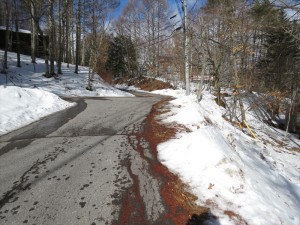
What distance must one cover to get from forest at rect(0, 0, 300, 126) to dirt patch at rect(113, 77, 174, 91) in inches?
58.9

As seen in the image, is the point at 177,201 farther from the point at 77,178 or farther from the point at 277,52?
the point at 277,52

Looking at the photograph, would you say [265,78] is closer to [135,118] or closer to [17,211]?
[135,118]

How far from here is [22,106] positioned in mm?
8297

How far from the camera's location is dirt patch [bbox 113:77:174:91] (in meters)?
29.6

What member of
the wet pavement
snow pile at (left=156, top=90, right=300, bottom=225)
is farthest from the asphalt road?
snow pile at (left=156, top=90, right=300, bottom=225)

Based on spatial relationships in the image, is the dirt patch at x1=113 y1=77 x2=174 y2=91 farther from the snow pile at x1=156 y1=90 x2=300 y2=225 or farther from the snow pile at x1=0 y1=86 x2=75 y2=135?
the snow pile at x1=156 y1=90 x2=300 y2=225

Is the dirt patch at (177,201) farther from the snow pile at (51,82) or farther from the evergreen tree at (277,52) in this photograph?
the snow pile at (51,82)

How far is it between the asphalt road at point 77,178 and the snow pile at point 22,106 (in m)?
0.82

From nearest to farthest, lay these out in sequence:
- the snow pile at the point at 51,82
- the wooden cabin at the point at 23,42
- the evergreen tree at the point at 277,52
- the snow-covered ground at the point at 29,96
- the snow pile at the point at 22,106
Result: the evergreen tree at the point at 277,52, the snow pile at the point at 22,106, the snow-covered ground at the point at 29,96, the snow pile at the point at 51,82, the wooden cabin at the point at 23,42

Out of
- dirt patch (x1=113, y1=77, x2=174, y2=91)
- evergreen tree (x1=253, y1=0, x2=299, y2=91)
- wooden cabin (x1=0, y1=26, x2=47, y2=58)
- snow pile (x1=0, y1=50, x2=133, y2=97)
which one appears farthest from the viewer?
wooden cabin (x1=0, y1=26, x2=47, y2=58)

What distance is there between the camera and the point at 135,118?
814cm

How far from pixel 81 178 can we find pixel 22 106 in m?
6.17

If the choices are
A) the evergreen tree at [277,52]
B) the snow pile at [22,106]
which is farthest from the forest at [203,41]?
the snow pile at [22,106]

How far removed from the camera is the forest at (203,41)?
8.92 m
